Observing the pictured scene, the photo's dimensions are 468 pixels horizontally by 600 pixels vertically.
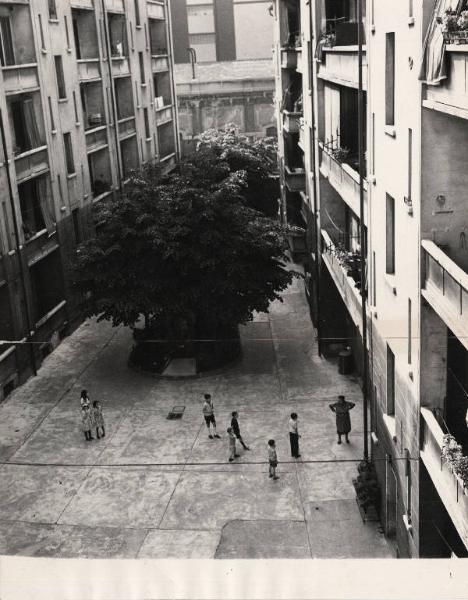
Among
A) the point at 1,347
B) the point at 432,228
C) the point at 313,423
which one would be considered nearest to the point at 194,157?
the point at 1,347

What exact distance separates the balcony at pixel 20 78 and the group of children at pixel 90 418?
1375 centimetres

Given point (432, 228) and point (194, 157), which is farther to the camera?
point (194, 157)

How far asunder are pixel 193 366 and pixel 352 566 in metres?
27.6

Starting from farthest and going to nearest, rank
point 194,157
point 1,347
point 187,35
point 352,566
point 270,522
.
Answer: point 187,35
point 194,157
point 1,347
point 270,522
point 352,566

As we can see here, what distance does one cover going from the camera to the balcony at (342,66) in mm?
21750

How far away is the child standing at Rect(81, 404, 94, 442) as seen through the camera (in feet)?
79.3

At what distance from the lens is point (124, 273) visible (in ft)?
96.5

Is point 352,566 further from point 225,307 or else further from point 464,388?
point 225,307

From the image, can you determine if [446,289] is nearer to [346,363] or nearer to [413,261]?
[413,261]

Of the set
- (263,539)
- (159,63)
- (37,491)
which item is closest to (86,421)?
(37,491)

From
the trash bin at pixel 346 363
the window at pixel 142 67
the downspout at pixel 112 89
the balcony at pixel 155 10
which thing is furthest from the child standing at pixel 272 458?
the balcony at pixel 155 10

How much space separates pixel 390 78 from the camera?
16.7m

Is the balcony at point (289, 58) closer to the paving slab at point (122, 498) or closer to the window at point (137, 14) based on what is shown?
the window at point (137, 14)

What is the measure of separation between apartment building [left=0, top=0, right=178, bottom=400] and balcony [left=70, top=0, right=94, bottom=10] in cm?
7
